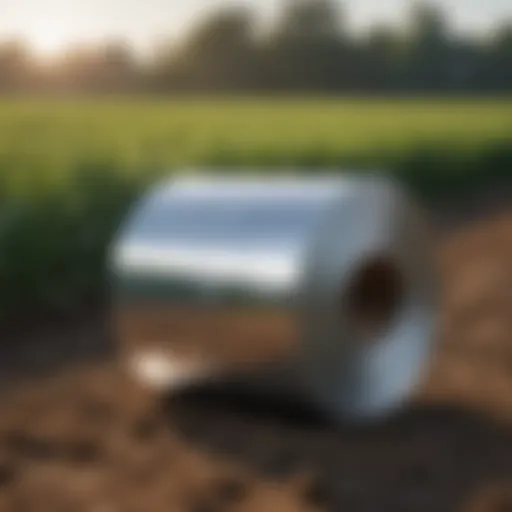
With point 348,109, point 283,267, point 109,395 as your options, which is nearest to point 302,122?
point 348,109

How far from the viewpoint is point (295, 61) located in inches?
354

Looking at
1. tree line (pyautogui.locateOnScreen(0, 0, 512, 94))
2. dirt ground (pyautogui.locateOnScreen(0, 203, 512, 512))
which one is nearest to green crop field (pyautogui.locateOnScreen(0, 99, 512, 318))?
tree line (pyautogui.locateOnScreen(0, 0, 512, 94))

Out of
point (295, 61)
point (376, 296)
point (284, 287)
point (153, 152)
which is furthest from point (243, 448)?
point (295, 61)

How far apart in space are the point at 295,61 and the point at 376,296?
4722 mm

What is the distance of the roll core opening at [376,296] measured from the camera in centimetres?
427

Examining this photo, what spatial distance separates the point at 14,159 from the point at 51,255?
0.77 metres

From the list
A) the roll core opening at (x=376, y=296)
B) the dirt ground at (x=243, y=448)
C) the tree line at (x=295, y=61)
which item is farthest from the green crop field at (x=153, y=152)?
the roll core opening at (x=376, y=296)

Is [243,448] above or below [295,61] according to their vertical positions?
below

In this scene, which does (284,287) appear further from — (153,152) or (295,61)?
(295,61)

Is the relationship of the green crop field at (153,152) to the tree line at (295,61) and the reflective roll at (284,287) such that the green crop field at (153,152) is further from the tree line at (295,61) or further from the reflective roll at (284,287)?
the reflective roll at (284,287)

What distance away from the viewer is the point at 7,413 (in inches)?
178

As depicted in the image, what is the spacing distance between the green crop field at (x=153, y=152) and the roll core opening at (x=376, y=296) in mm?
2468

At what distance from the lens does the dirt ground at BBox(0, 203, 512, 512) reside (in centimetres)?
362

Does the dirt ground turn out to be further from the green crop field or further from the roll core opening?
the green crop field
